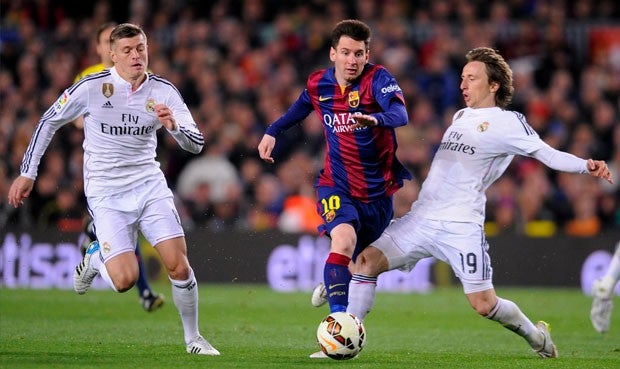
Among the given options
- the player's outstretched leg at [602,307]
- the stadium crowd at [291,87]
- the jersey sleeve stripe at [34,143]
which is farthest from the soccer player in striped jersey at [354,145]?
the stadium crowd at [291,87]

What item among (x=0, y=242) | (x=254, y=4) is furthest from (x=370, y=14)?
(x=0, y=242)

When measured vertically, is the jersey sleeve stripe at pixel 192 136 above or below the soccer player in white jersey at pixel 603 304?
above

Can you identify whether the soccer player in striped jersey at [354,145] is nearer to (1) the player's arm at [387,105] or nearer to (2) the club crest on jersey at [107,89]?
(1) the player's arm at [387,105]

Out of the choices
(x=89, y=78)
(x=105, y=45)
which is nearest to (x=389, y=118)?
(x=89, y=78)

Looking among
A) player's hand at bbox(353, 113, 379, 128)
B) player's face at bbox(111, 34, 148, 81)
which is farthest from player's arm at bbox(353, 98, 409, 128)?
player's face at bbox(111, 34, 148, 81)

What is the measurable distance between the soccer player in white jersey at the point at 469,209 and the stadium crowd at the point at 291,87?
7.89 m

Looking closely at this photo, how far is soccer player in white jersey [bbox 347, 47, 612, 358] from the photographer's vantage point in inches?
335

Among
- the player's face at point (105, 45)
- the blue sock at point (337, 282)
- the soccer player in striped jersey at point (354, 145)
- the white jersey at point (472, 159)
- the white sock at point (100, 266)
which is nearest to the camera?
the blue sock at point (337, 282)

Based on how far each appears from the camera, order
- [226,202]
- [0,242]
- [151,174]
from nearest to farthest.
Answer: [151,174], [0,242], [226,202]

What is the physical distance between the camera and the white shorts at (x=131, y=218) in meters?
8.60

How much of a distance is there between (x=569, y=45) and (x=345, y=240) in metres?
14.0

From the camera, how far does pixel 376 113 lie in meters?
8.29

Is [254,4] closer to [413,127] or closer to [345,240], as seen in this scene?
[413,127]

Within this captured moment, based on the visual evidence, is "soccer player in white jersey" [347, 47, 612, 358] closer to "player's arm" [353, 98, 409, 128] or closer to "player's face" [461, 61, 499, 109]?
"player's face" [461, 61, 499, 109]
